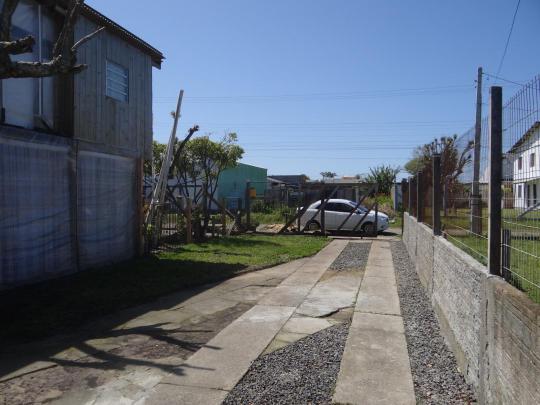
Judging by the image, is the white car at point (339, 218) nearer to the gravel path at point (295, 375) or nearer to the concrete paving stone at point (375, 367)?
the concrete paving stone at point (375, 367)

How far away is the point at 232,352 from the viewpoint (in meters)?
5.04

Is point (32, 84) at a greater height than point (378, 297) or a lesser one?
greater

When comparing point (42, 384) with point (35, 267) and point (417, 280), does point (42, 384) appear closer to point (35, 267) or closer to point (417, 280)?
point (35, 267)

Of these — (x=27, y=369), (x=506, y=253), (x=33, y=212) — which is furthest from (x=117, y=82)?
(x=506, y=253)

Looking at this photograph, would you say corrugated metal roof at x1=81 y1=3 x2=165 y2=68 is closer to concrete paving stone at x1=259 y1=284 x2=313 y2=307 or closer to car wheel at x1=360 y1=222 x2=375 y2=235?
concrete paving stone at x1=259 y1=284 x2=313 y2=307

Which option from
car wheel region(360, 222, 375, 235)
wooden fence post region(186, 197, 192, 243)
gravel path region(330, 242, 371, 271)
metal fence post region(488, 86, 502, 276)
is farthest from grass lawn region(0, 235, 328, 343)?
car wheel region(360, 222, 375, 235)

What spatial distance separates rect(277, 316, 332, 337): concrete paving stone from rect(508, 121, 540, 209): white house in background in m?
3.22

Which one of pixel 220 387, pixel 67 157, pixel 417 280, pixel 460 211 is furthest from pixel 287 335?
pixel 67 157

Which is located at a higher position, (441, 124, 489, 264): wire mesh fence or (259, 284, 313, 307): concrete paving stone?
(441, 124, 489, 264): wire mesh fence

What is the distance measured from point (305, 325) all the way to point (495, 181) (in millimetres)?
3353

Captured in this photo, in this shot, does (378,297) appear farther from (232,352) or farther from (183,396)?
(183,396)

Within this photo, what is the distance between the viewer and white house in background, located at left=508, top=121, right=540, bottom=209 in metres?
2.92

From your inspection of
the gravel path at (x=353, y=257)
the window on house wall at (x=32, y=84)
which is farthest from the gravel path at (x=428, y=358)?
the window on house wall at (x=32, y=84)

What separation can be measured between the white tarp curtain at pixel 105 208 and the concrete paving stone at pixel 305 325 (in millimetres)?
5552
